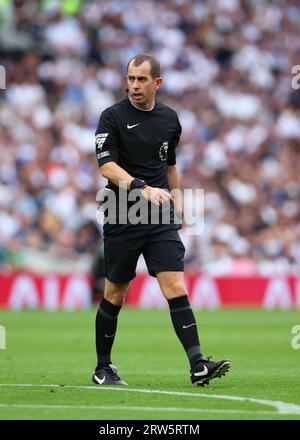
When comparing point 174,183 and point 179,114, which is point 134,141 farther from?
point 179,114

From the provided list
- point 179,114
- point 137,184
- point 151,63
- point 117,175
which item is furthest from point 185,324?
point 179,114

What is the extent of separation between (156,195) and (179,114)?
18111 millimetres

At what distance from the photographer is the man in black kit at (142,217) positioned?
9.03 metres

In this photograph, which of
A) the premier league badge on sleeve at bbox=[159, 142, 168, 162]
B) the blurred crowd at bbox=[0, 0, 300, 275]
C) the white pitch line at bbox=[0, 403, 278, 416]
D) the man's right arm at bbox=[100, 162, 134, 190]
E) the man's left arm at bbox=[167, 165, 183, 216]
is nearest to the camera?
the white pitch line at bbox=[0, 403, 278, 416]

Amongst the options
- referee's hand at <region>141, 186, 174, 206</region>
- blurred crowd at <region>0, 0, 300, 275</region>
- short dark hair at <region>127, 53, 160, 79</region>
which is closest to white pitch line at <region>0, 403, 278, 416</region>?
referee's hand at <region>141, 186, 174, 206</region>

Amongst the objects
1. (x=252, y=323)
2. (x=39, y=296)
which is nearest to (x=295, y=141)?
(x=39, y=296)

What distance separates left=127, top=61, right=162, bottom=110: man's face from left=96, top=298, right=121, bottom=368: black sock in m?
1.68

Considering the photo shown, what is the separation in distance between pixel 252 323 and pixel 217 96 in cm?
1000

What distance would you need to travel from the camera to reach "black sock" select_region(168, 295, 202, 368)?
9008mm

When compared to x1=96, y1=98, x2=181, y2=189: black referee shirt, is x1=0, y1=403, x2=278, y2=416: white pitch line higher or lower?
lower

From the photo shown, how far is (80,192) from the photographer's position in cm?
2430

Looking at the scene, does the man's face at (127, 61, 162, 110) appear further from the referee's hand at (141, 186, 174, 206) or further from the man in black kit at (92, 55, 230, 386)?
the referee's hand at (141, 186, 174, 206)

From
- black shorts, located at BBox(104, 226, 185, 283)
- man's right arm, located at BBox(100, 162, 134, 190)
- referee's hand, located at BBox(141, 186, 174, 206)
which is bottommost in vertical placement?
black shorts, located at BBox(104, 226, 185, 283)

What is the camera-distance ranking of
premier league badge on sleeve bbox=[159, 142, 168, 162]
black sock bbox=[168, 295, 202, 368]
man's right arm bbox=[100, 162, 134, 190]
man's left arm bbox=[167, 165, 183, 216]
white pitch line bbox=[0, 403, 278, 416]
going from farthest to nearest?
man's left arm bbox=[167, 165, 183, 216], premier league badge on sleeve bbox=[159, 142, 168, 162], black sock bbox=[168, 295, 202, 368], man's right arm bbox=[100, 162, 134, 190], white pitch line bbox=[0, 403, 278, 416]
